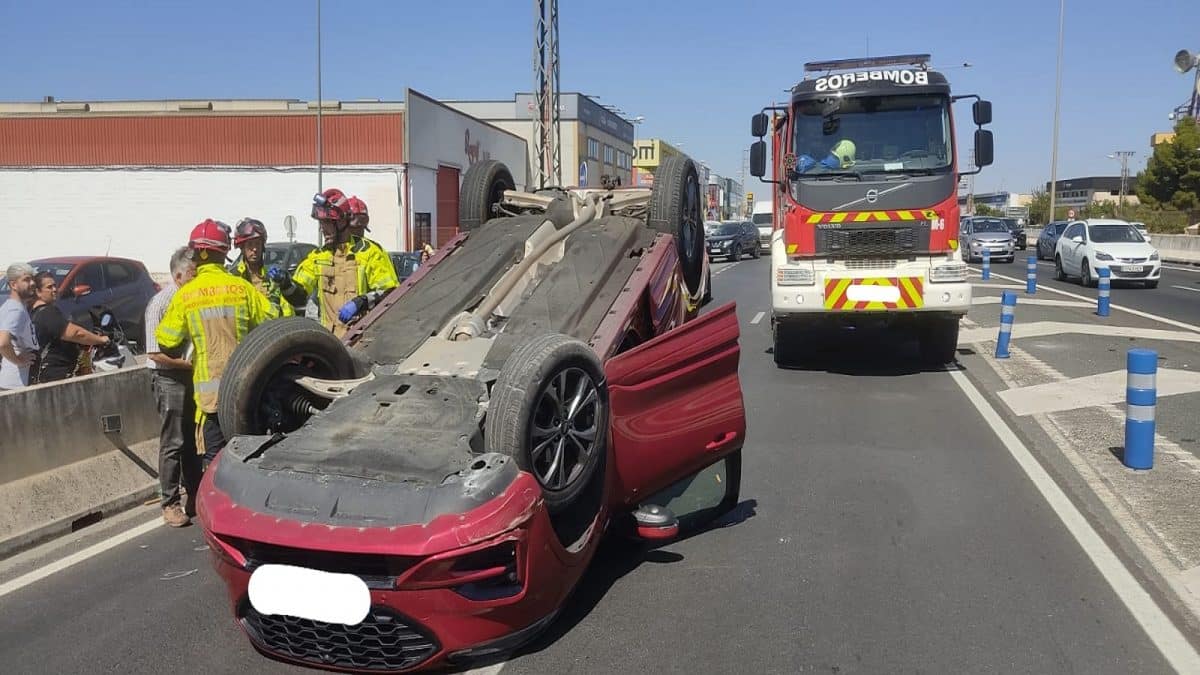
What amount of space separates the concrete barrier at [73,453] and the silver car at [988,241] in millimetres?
35364

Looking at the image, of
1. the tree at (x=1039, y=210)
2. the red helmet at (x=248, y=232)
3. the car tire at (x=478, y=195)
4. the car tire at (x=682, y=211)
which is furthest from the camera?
the tree at (x=1039, y=210)

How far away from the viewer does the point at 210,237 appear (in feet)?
19.1

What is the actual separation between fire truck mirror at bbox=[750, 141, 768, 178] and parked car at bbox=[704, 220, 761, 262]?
91.4ft

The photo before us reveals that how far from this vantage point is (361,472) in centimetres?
390

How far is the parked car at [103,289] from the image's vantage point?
1438cm

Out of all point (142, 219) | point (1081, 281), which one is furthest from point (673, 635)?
point (142, 219)

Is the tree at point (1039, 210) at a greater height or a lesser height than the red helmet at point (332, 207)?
greater

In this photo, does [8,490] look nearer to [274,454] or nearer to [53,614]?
[53,614]

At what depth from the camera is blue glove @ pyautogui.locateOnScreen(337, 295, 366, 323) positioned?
20.0ft

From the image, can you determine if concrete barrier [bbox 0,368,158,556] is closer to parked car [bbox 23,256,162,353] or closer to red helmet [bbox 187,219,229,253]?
red helmet [bbox 187,219,229,253]

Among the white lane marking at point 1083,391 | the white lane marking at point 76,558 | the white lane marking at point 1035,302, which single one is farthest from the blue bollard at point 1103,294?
the white lane marking at point 76,558

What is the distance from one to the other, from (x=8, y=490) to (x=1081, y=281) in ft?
Answer: 86.0

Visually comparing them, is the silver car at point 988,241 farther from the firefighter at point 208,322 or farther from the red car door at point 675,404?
the firefighter at point 208,322

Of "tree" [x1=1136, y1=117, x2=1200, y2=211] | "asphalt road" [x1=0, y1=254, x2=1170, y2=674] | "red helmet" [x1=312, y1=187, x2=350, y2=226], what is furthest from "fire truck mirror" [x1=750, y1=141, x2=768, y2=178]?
"tree" [x1=1136, y1=117, x2=1200, y2=211]
